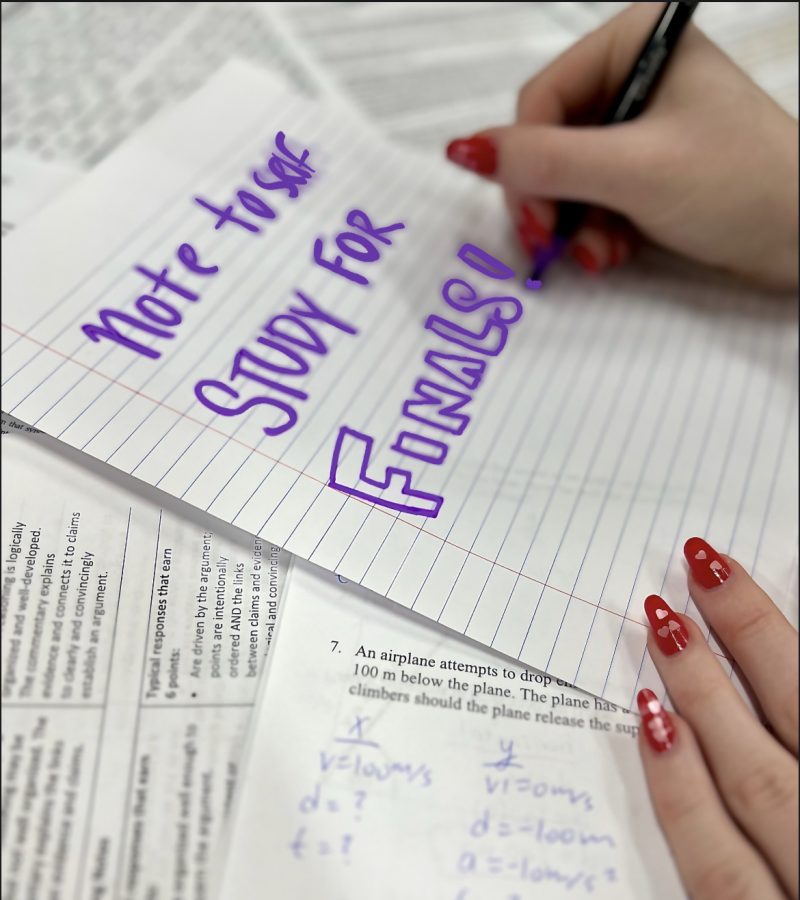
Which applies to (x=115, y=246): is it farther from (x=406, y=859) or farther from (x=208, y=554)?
(x=406, y=859)

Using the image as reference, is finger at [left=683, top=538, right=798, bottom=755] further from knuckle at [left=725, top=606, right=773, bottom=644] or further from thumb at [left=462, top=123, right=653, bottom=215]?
thumb at [left=462, top=123, right=653, bottom=215]

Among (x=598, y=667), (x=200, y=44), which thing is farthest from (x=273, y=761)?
(x=200, y=44)

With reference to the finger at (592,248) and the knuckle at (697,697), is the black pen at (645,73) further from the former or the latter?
the knuckle at (697,697)

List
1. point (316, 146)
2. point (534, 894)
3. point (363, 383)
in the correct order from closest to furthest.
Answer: point (534, 894), point (363, 383), point (316, 146)

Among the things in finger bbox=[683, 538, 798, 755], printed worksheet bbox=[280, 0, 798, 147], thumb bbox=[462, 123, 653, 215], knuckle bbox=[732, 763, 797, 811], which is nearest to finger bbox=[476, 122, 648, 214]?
thumb bbox=[462, 123, 653, 215]

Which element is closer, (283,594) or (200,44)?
(283,594)

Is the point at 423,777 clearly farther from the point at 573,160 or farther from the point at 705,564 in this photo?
the point at 573,160

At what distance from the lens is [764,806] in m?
0.29

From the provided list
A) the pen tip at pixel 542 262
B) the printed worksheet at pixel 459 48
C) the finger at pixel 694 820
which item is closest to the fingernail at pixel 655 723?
the finger at pixel 694 820

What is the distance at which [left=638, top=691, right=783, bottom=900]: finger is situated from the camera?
0.92 feet

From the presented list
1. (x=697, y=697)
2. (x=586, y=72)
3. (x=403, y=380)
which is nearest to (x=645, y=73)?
(x=586, y=72)

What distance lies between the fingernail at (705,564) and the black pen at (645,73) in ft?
0.68

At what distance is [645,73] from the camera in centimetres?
45

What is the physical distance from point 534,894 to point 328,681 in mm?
112
